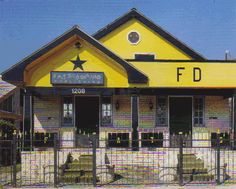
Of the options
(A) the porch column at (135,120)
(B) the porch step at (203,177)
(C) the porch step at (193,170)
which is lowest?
(B) the porch step at (203,177)

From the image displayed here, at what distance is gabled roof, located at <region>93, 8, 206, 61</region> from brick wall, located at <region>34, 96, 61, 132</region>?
15.3 feet

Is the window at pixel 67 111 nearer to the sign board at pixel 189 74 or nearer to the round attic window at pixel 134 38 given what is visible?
the sign board at pixel 189 74

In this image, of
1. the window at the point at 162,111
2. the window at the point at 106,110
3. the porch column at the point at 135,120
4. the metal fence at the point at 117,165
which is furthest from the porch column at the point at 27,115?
the window at the point at 162,111

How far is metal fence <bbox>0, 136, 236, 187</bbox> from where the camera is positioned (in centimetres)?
1288

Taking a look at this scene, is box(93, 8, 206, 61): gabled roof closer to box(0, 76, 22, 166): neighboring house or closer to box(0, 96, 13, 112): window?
box(0, 76, 22, 166): neighboring house

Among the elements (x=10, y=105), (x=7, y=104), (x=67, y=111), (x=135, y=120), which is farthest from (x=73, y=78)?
(x=10, y=105)

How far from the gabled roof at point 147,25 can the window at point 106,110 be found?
13.8 feet

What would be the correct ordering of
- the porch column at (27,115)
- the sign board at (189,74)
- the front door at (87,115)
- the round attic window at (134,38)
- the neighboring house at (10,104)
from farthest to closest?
1. the neighboring house at (10,104)
2. the round attic window at (134,38)
3. the front door at (87,115)
4. the sign board at (189,74)
5. the porch column at (27,115)

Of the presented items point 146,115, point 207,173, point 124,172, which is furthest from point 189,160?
point 146,115

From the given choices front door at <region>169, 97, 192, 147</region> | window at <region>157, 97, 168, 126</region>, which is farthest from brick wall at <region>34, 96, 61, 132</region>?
front door at <region>169, 97, 192, 147</region>

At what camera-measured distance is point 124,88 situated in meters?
16.6

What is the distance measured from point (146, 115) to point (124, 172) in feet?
13.1

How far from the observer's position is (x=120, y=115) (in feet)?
60.7

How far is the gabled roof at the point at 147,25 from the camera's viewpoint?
69.3ft
